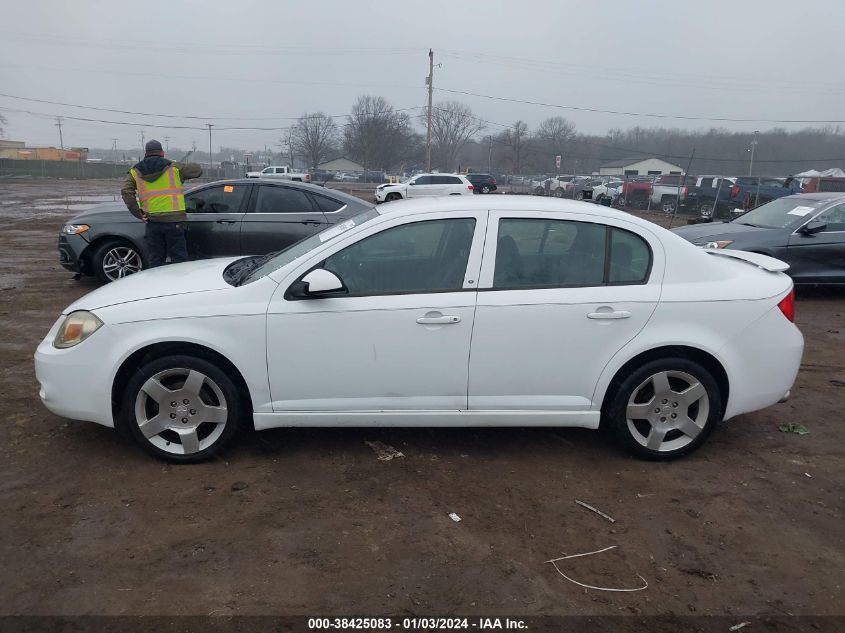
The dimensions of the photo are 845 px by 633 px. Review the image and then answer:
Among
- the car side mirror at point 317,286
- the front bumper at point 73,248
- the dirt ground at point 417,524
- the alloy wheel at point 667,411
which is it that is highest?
the car side mirror at point 317,286

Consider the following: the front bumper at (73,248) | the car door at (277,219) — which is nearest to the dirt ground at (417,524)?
the car door at (277,219)

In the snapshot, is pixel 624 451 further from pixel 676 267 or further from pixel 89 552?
pixel 89 552

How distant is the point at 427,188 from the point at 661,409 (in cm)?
2612

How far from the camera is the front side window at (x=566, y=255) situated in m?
3.94

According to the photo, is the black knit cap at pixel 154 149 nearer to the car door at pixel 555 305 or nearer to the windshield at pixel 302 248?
the windshield at pixel 302 248

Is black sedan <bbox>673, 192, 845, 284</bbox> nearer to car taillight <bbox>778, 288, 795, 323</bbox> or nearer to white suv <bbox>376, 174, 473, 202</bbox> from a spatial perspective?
car taillight <bbox>778, 288, 795, 323</bbox>

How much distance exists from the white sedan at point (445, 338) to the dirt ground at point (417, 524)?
0.99 feet

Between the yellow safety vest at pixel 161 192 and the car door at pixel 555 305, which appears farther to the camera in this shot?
the yellow safety vest at pixel 161 192

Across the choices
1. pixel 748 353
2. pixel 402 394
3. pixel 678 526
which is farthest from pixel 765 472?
pixel 402 394

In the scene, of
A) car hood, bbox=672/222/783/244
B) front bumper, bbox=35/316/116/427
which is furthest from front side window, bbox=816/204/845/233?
front bumper, bbox=35/316/116/427

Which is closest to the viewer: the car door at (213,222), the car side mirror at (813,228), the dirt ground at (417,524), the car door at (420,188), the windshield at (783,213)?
the dirt ground at (417,524)

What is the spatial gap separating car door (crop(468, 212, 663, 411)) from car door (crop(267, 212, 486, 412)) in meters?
0.13

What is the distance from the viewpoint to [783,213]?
9281 mm

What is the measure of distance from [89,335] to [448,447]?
2271mm
